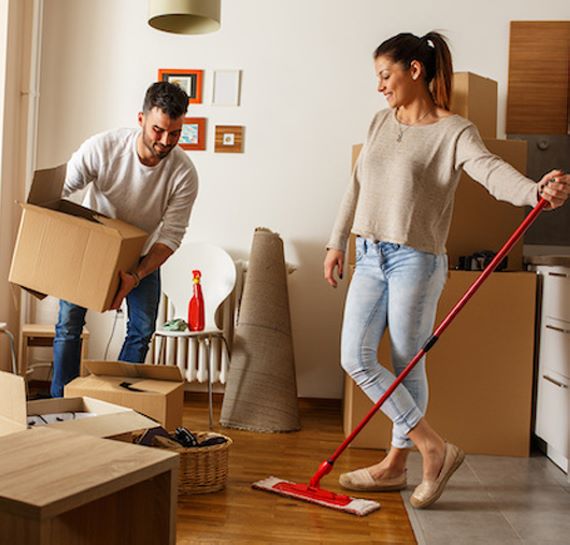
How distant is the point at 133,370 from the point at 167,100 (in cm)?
98

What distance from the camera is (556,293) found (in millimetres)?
3117

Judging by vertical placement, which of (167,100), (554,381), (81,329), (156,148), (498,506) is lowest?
(498,506)

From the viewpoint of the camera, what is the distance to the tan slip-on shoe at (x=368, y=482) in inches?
105

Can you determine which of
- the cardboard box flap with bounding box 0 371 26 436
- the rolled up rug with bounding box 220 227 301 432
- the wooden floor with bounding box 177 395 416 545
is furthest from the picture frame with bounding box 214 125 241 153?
the cardboard box flap with bounding box 0 371 26 436

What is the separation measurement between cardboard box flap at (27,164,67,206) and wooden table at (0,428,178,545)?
1.20m

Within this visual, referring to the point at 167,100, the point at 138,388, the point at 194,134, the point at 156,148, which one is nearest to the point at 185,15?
the point at 167,100

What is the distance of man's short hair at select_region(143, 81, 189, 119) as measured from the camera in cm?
272

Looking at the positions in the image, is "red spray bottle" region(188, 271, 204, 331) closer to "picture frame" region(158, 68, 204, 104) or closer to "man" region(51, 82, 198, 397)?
"man" region(51, 82, 198, 397)

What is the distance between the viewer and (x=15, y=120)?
4.05 metres

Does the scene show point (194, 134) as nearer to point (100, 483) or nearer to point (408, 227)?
point (408, 227)

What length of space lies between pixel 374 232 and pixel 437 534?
0.89 metres

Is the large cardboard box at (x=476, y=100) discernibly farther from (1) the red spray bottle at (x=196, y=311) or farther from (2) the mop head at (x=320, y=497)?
(2) the mop head at (x=320, y=497)

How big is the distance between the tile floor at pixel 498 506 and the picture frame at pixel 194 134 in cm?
187

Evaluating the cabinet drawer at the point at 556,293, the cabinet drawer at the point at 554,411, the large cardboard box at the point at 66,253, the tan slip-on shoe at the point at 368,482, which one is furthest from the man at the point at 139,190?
the cabinet drawer at the point at 554,411
